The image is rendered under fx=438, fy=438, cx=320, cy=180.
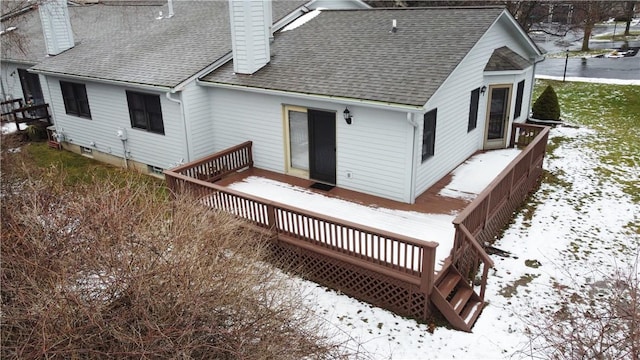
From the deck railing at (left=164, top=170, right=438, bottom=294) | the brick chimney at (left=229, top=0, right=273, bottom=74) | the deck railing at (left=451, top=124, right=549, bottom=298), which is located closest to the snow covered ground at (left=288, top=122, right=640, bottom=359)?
the deck railing at (left=451, top=124, right=549, bottom=298)

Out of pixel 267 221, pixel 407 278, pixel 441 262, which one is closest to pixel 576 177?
pixel 441 262

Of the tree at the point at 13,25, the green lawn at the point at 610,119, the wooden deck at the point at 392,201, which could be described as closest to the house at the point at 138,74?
the tree at the point at 13,25

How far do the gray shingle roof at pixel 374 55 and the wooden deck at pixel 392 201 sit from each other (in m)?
2.21

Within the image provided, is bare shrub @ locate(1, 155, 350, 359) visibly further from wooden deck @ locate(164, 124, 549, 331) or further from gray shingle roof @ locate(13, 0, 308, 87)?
gray shingle roof @ locate(13, 0, 308, 87)

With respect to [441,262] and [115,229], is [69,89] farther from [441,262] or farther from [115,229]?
[441,262]

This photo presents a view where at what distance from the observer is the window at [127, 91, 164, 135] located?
12.1 meters

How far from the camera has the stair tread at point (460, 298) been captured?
262 inches

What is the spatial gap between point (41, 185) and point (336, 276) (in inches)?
196

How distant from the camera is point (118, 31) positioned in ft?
53.8

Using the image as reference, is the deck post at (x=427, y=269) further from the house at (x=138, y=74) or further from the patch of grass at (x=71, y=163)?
the patch of grass at (x=71, y=163)

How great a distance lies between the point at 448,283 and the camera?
22.8 feet

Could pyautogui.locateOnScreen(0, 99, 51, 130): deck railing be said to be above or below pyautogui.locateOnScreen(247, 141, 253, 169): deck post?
below

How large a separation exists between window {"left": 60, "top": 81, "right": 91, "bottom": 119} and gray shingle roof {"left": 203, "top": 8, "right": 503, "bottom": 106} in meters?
5.44

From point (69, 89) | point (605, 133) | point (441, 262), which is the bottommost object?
point (605, 133)
